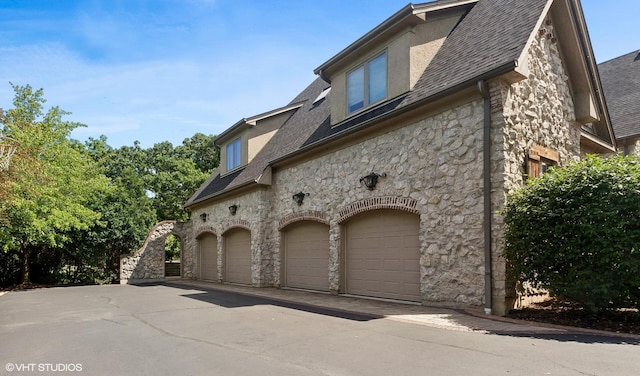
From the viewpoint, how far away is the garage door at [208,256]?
19594mm

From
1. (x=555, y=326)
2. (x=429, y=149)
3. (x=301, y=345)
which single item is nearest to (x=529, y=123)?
(x=429, y=149)

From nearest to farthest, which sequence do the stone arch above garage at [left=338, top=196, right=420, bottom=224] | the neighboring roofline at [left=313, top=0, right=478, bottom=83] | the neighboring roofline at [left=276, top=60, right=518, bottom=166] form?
the neighboring roofline at [left=276, top=60, right=518, bottom=166], the stone arch above garage at [left=338, top=196, right=420, bottom=224], the neighboring roofline at [left=313, top=0, right=478, bottom=83]

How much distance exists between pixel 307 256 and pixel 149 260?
11919 mm

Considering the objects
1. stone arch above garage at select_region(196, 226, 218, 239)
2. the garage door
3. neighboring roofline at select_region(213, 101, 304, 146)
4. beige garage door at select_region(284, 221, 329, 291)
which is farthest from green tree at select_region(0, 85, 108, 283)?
beige garage door at select_region(284, 221, 329, 291)

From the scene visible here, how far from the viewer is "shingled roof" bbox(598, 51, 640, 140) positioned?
550 inches

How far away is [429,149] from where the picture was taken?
29.6 feet

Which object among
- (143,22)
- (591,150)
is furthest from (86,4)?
(591,150)

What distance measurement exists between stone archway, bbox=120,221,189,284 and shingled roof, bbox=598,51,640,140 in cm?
2043

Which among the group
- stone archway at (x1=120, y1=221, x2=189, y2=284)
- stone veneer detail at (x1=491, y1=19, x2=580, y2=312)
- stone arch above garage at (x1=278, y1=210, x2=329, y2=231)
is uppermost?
stone veneer detail at (x1=491, y1=19, x2=580, y2=312)

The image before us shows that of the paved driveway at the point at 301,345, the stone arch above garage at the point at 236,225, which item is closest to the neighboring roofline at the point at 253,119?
the stone arch above garage at the point at 236,225

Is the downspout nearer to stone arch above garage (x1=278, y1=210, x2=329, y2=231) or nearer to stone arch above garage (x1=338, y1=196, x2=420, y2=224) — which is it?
stone arch above garage (x1=338, y1=196, x2=420, y2=224)

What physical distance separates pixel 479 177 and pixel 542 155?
1.97m

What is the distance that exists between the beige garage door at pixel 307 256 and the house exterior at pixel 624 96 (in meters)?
10.1

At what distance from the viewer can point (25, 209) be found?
15141 mm
